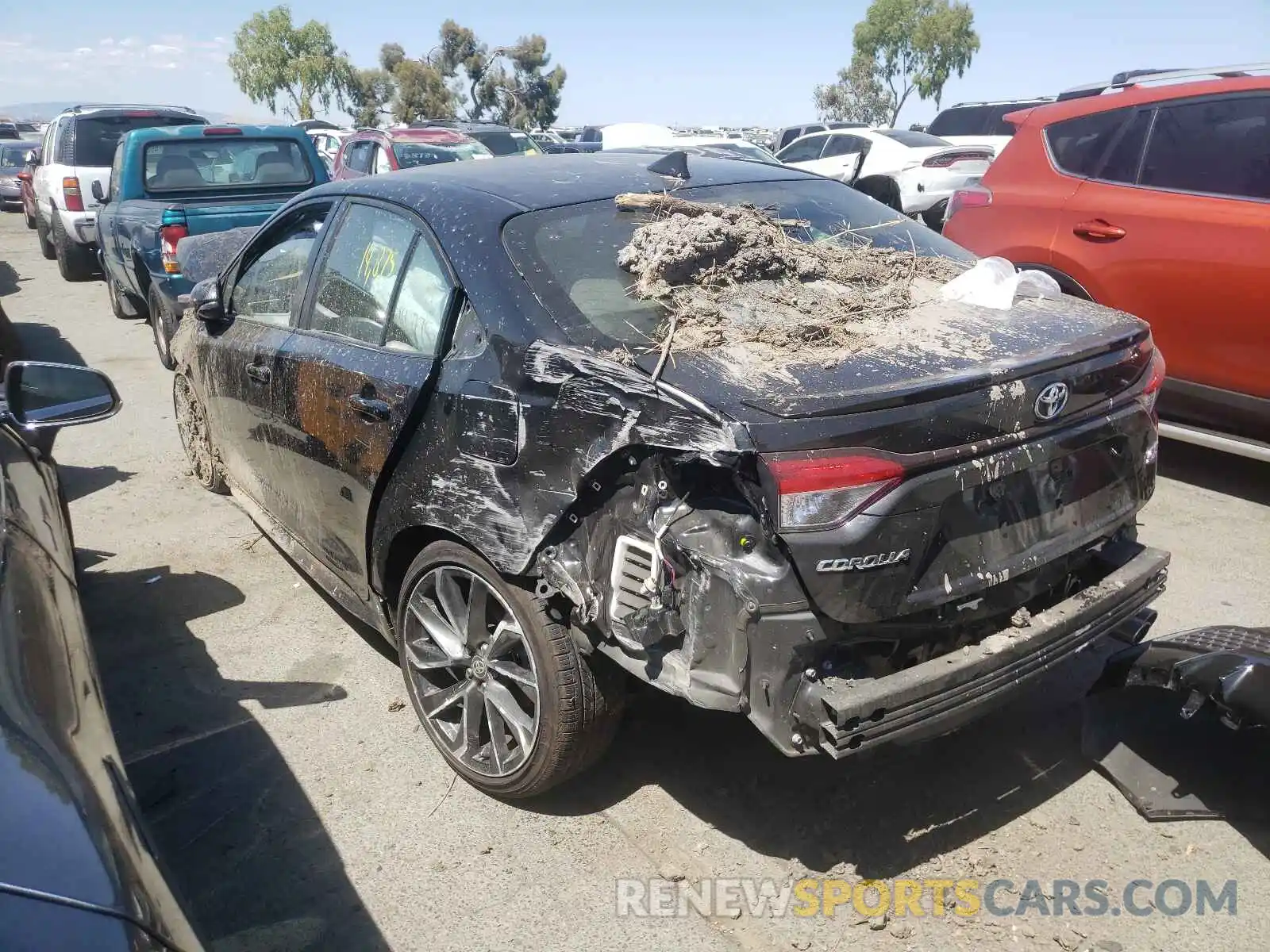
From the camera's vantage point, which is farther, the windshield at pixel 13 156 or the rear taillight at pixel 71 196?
the windshield at pixel 13 156

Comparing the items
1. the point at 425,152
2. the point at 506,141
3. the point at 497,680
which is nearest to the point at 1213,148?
the point at 497,680

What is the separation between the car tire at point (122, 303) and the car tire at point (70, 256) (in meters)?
2.41

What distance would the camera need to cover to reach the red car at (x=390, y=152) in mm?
12938

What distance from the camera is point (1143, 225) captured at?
5031mm

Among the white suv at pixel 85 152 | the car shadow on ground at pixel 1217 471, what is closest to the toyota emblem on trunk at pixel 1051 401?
the car shadow on ground at pixel 1217 471

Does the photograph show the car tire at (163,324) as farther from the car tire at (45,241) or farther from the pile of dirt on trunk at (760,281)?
the car tire at (45,241)

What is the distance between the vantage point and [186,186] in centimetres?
895

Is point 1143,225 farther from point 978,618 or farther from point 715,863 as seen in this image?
point 715,863

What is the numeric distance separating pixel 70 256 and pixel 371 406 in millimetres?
11857

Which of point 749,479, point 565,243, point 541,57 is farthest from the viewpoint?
point 541,57

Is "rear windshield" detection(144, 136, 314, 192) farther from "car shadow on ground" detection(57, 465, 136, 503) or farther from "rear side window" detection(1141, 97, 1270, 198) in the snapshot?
"rear side window" detection(1141, 97, 1270, 198)

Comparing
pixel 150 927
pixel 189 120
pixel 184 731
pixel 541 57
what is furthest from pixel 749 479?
pixel 541 57

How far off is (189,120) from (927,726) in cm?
1200

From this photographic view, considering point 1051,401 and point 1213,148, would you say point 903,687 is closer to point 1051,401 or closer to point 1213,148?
point 1051,401
